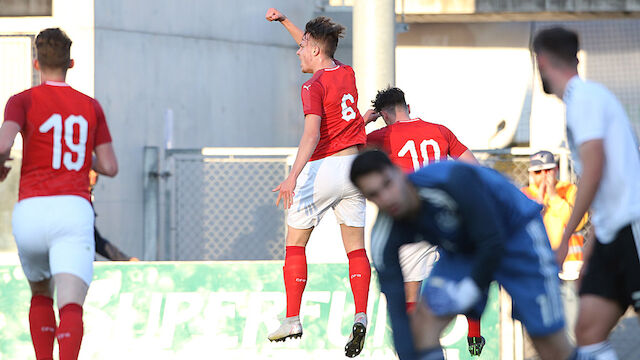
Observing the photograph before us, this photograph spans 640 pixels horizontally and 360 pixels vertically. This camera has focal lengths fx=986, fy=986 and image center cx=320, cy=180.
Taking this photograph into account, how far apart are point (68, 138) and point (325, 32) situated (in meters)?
2.20

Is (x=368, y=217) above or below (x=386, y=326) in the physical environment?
above

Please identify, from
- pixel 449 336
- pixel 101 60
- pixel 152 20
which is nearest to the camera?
pixel 449 336

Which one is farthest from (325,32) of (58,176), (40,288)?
(40,288)

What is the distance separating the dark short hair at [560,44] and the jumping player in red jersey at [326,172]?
7.65 ft

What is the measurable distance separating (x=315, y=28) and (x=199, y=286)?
2.97 m

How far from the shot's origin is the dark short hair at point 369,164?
423cm

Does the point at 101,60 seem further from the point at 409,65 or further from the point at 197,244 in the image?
the point at 409,65

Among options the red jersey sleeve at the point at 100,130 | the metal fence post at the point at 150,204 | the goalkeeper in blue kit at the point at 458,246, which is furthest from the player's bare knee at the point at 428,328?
the metal fence post at the point at 150,204

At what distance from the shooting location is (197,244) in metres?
13.2

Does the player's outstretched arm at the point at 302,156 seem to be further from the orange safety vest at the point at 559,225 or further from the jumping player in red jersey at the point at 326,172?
the orange safety vest at the point at 559,225

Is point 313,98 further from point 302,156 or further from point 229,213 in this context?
point 229,213

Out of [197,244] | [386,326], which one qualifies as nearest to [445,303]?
[386,326]

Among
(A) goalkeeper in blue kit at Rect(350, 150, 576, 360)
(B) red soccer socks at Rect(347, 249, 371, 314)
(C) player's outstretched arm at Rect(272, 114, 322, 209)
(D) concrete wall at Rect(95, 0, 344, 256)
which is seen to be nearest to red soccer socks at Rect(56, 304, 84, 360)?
(C) player's outstretched arm at Rect(272, 114, 322, 209)

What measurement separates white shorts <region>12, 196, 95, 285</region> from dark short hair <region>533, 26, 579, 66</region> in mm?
2677
